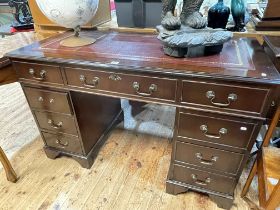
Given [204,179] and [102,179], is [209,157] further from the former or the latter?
[102,179]

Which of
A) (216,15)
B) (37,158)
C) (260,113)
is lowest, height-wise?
(37,158)

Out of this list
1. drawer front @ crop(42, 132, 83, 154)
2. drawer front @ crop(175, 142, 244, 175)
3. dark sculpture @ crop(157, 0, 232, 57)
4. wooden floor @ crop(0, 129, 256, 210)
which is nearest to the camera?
dark sculpture @ crop(157, 0, 232, 57)

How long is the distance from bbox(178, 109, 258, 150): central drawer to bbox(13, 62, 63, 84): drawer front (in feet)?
2.13

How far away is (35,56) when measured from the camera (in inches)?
40.1

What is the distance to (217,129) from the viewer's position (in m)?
0.93

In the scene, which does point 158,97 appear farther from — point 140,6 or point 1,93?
point 1,93

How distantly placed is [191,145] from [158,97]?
1.02 ft

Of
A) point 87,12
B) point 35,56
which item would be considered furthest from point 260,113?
point 35,56

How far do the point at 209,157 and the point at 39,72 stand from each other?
38.2 inches

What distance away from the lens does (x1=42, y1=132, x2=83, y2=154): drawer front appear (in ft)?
4.40

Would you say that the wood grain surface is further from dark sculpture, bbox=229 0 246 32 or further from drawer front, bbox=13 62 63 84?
dark sculpture, bbox=229 0 246 32

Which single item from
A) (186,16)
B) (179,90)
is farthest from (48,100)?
(186,16)

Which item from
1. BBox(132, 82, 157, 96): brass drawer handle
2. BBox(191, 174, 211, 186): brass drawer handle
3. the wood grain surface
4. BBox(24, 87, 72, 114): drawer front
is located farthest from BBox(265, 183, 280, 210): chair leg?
BBox(24, 87, 72, 114): drawer front

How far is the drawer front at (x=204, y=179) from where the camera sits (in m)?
1.06
